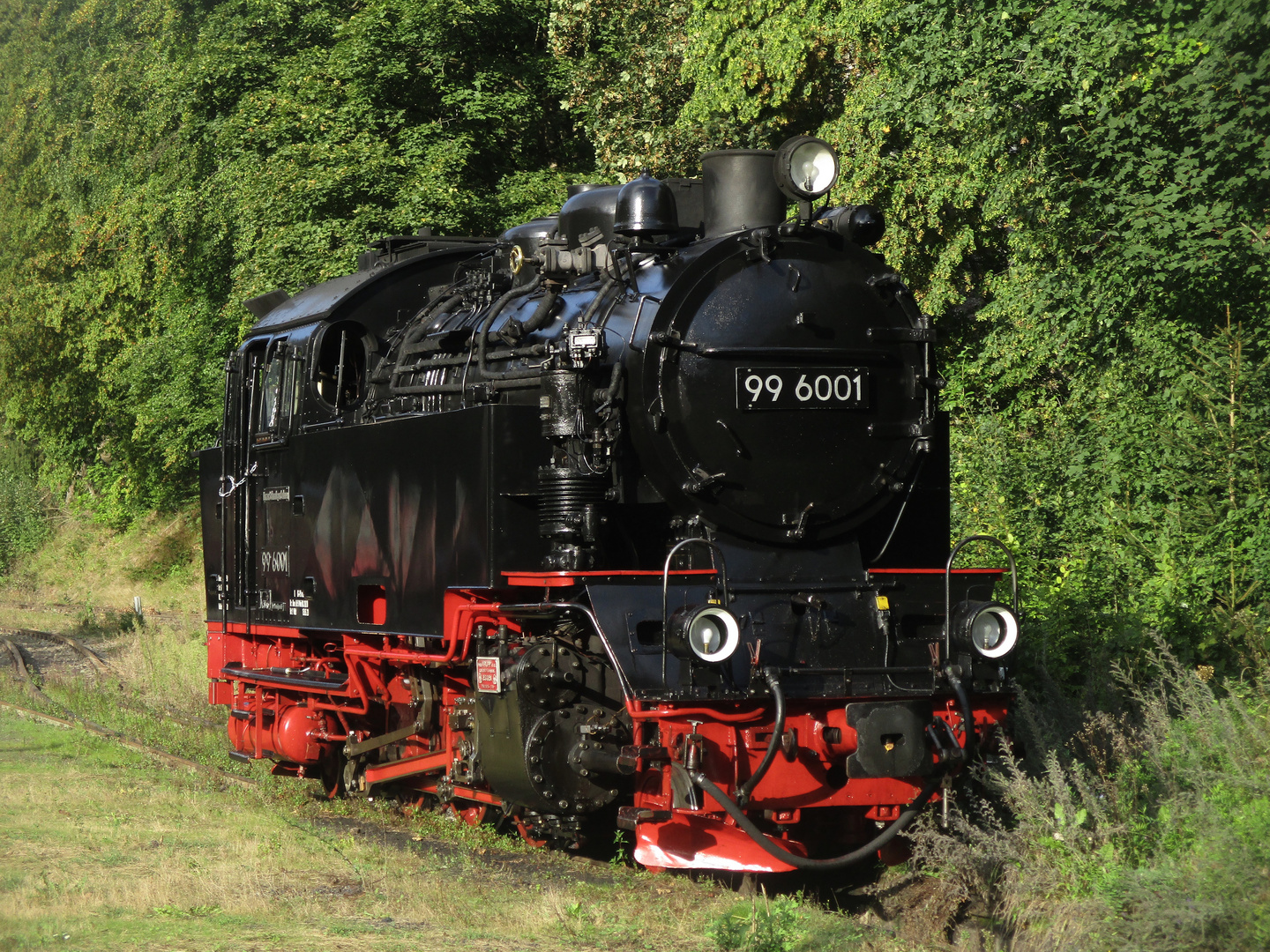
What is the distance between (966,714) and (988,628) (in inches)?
18.7

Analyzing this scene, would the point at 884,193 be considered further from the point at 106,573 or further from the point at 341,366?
the point at 106,573

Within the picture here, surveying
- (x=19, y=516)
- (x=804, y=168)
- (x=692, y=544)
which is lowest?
(x=692, y=544)

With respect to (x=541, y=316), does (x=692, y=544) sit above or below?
below

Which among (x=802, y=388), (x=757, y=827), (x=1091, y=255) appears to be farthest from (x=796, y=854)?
(x=1091, y=255)

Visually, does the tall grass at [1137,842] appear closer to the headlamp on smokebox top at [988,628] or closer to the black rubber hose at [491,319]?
the headlamp on smokebox top at [988,628]

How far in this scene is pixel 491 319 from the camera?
7.32 metres

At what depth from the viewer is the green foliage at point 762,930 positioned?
4914 millimetres

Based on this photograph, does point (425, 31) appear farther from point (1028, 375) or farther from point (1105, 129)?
point (1105, 129)

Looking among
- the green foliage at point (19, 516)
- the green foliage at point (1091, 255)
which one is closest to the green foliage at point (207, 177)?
the green foliage at point (19, 516)

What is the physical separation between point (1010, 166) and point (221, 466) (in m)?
6.61

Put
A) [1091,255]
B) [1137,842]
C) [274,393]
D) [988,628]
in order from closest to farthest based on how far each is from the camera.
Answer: [1137,842], [988,628], [274,393], [1091,255]

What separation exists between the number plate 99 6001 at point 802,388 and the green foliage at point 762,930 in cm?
228

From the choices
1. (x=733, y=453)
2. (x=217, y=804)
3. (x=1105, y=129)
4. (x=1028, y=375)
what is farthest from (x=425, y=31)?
(x=733, y=453)

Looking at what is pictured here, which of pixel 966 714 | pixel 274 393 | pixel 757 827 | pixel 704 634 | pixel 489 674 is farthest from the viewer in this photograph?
pixel 274 393
